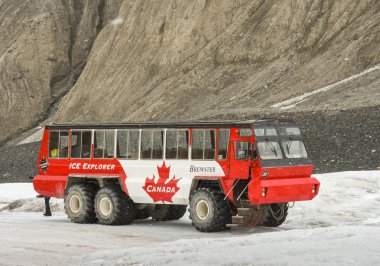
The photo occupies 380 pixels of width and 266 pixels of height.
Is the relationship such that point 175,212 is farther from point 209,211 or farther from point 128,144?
point 209,211

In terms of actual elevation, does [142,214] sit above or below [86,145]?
below

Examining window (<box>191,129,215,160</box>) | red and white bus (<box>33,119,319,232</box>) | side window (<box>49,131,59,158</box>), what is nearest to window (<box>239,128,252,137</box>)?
red and white bus (<box>33,119,319,232</box>)

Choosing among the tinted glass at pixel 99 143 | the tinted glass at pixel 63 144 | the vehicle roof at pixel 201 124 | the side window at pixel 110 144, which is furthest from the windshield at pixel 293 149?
the tinted glass at pixel 63 144

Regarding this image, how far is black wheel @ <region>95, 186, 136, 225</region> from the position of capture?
19219 mm

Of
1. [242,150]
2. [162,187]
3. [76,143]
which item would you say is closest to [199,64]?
[76,143]

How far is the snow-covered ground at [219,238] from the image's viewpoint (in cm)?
1181

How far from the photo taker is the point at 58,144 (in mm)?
20844

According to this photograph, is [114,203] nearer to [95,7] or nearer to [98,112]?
[98,112]

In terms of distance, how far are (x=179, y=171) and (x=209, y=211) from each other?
1.37 m

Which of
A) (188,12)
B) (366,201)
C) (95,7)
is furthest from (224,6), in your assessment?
(366,201)

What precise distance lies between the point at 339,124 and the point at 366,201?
17474 millimetres

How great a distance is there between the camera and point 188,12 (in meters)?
64.7

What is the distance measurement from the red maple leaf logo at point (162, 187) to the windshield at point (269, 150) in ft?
7.07

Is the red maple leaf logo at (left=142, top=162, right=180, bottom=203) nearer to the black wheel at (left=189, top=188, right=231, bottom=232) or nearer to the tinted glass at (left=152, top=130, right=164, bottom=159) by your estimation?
the tinted glass at (left=152, top=130, right=164, bottom=159)
